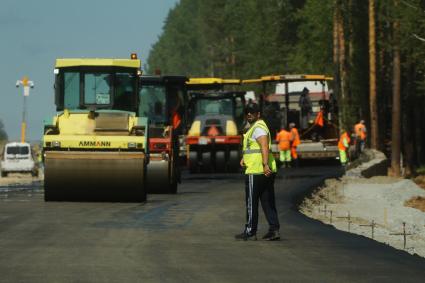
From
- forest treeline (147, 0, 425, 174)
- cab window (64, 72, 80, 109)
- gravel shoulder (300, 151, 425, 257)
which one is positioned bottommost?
gravel shoulder (300, 151, 425, 257)

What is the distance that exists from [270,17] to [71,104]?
66.0 metres

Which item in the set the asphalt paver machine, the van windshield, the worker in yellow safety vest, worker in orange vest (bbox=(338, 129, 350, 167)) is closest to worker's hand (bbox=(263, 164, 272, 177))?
the worker in yellow safety vest

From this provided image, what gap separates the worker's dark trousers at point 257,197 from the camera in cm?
1703

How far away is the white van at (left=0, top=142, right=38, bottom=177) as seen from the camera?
2297 inches

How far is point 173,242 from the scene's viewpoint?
16.5m

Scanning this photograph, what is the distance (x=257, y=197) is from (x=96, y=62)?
10229mm

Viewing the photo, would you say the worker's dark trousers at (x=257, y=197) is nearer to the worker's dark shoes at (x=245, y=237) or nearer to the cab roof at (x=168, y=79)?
the worker's dark shoes at (x=245, y=237)

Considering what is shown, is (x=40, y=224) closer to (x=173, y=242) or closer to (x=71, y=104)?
(x=173, y=242)

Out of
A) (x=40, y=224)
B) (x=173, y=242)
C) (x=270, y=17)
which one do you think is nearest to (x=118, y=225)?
(x=40, y=224)

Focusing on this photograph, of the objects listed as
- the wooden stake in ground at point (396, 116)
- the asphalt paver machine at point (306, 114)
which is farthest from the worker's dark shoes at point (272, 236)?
the wooden stake in ground at point (396, 116)

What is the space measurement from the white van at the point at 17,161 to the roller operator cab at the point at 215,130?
661 inches

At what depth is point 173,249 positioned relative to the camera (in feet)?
51.0

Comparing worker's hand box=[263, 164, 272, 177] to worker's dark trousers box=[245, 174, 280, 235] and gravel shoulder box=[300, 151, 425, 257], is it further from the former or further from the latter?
gravel shoulder box=[300, 151, 425, 257]

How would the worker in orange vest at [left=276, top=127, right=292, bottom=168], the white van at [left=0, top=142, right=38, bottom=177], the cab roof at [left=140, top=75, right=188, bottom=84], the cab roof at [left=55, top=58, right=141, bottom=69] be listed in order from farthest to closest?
1. the white van at [left=0, top=142, right=38, bottom=177]
2. the worker in orange vest at [left=276, top=127, right=292, bottom=168]
3. the cab roof at [left=140, top=75, right=188, bottom=84]
4. the cab roof at [left=55, top=58, right=141, bottom=69]
